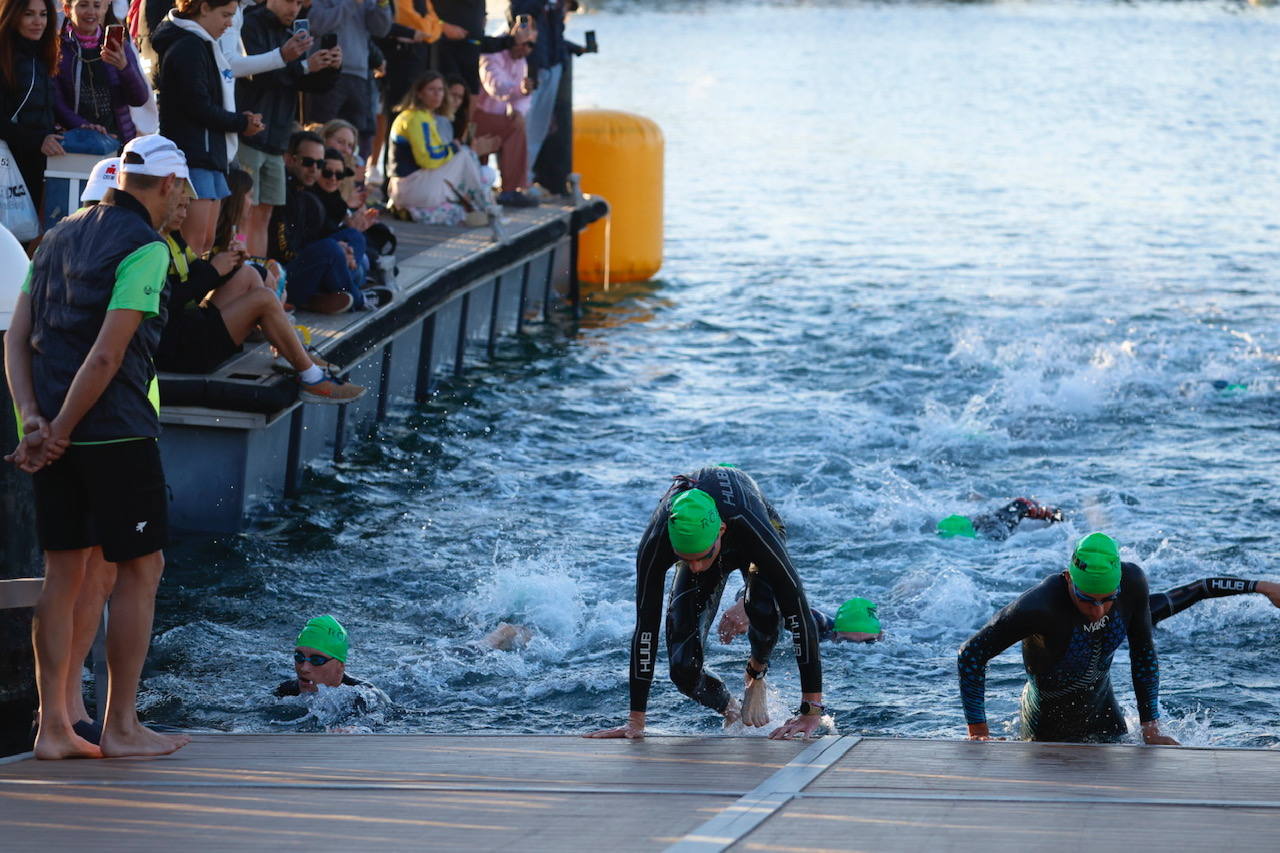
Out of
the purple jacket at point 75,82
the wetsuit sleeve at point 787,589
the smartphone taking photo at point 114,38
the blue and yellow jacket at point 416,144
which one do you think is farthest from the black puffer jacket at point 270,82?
the wetsuit sleeve at point 787,589

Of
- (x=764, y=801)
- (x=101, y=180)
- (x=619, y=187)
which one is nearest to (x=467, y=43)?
(x=619, y=187)

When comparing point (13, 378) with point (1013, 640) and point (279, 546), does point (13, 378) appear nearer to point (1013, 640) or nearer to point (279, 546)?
point (1013, 640)

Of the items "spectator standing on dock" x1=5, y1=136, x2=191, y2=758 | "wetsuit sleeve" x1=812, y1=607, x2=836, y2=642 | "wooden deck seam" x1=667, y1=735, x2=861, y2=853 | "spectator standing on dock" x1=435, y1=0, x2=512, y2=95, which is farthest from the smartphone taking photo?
"spectator standing on dock" x1=435, y1=0, x2=512, y2=95

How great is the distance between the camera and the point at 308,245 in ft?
36.6

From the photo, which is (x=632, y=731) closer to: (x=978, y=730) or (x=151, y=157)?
(x=978, y=730)

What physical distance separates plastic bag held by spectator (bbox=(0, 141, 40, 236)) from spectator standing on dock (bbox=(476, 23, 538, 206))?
22.5 ft

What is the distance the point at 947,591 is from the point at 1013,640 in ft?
8.91

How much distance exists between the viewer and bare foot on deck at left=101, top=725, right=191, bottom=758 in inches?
217

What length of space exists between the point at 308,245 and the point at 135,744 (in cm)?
604

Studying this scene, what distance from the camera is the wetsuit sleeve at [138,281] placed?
5.21 m

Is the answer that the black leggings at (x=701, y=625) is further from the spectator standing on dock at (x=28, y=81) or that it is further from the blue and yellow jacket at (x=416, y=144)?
the blue and yellow jacket at (x=416, y=144)

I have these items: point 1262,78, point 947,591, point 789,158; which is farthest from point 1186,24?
point 947,591

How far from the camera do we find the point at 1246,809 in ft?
16.0

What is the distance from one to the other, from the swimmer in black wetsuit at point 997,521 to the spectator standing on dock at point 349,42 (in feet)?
17.8
